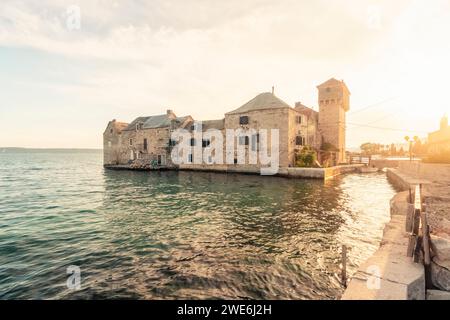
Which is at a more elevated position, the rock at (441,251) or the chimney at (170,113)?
the chimney at (170,113)

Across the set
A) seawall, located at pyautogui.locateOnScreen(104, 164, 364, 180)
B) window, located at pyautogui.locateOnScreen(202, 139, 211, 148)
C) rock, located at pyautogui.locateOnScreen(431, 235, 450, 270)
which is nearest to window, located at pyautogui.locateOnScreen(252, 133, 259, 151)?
seawall, located at pyautogui.locateOnScreen(104, 164, 364, 180)

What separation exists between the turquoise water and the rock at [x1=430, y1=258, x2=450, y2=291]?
67.1 inches

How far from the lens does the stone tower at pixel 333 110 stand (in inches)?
1539

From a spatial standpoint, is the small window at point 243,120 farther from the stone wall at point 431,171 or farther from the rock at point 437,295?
the rock at point 437,295

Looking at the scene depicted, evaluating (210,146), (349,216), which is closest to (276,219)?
(349,216)

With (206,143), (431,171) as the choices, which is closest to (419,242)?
(431,171)

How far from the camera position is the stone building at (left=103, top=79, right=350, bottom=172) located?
3088 cm

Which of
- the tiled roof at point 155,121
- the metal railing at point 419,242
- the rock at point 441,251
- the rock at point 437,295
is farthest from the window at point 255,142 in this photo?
the rock at point 437,295

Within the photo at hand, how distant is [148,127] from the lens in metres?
42.6

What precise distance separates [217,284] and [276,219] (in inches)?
227

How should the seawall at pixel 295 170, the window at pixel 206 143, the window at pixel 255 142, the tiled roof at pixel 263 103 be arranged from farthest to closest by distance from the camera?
the window at pixel 206 143 → the window at pixel 255 142 → the tiled roof at pixel 263 103 → the seawall at pixel 295 170

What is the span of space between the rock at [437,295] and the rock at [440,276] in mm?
186

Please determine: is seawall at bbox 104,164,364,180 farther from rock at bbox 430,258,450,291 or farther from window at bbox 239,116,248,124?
rock at bbox 430,258,450,291
